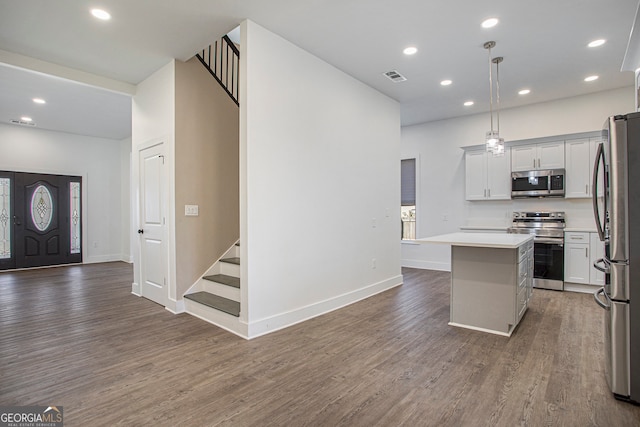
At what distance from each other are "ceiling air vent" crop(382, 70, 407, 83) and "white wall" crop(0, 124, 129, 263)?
7.22m

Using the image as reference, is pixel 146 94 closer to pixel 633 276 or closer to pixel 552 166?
pixel 633 276

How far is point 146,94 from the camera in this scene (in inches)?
180

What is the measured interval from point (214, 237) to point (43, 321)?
2.05m

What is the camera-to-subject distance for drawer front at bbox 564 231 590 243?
4949mm

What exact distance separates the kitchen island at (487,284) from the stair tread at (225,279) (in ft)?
6.99

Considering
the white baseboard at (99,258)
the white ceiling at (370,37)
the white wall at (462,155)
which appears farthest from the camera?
the white baseboard at (99,258)

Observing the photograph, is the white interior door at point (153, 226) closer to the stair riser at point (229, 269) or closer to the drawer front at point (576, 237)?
the stair riser at point (229, 269)

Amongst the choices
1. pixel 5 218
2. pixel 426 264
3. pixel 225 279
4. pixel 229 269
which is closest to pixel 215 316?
pixel 225 279

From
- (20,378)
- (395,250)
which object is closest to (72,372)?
(20,378)

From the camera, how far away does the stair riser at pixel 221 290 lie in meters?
3.80

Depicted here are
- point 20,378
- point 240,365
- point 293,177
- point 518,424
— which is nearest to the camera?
point 518,424

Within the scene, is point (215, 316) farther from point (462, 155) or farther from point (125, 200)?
point (125, 200)

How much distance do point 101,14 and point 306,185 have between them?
2.53 meters

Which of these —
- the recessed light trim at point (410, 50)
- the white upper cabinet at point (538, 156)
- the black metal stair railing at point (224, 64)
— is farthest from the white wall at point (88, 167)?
the white upper cabinet at point (538, 156)
